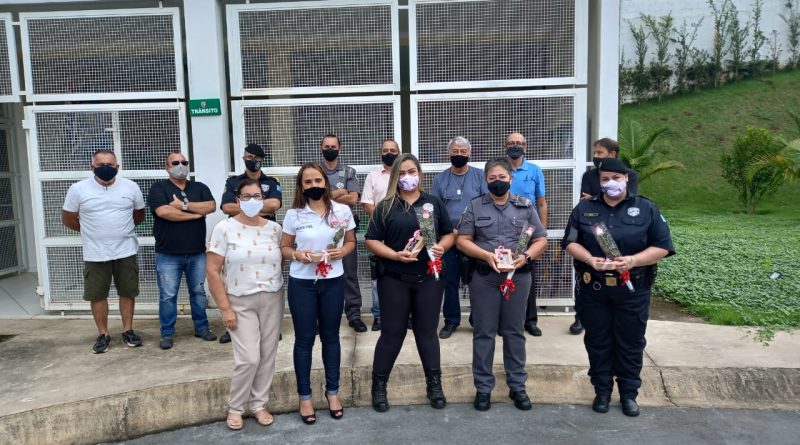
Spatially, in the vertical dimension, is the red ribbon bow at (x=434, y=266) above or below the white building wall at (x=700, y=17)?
below

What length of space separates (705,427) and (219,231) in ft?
11.9

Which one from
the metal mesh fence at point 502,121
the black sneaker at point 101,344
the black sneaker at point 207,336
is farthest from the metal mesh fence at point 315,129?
the black sneaker at point 101,344

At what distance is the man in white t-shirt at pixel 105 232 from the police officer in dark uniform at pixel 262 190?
87 cm

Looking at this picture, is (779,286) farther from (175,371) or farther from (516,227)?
(175,371)

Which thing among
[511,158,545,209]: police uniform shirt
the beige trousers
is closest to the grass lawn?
[511,158,545,209]: police uniform shirt

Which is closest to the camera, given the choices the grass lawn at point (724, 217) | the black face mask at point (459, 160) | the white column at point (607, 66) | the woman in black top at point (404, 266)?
the woman in black top at point (404, 266)

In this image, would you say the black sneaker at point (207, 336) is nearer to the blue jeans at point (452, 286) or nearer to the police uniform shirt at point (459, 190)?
the blue jeans at point (452, 286)

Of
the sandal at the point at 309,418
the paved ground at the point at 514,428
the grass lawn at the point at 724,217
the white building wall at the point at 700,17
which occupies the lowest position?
the paved ground at the point at 514,428

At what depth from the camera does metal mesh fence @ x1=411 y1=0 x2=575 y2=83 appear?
19.3ft

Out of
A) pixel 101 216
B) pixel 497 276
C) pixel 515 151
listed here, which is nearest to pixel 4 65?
pixel 101 216

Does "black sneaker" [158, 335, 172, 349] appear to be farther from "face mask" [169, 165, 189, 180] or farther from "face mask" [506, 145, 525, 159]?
"face mask" [506, 145, 525, 159]

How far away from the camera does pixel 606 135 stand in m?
5.79

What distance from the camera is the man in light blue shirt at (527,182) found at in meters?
5.22

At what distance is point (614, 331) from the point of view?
13.4ft
